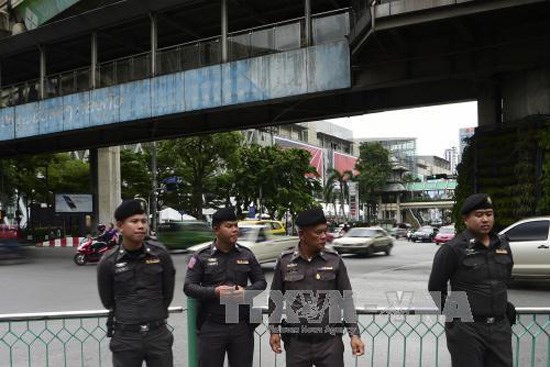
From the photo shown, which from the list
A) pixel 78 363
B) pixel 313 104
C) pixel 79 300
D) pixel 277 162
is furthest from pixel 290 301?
pixel 277 162

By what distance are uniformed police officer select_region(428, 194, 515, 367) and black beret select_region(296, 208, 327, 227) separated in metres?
0.83

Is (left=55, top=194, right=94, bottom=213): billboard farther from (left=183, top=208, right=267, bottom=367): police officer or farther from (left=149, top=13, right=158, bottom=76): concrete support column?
(left=183, top=208, right=267, bottom=367): police officer

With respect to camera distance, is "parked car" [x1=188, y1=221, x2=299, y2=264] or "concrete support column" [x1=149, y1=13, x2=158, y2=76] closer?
"parked car" [x1=188, y1=221, x2=299, y2=264]

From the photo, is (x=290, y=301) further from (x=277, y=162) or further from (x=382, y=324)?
(x=277, y=162)

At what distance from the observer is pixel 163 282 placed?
384cm

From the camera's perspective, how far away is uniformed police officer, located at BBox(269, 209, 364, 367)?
368 cm

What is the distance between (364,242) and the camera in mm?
23922

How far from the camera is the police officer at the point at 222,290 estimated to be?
3.96 m

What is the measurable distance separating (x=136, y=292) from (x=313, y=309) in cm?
116

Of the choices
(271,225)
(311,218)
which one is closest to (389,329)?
(311,218)

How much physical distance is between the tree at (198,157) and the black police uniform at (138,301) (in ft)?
111

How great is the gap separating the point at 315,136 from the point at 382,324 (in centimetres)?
9656

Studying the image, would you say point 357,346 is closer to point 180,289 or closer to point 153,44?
point 180,289

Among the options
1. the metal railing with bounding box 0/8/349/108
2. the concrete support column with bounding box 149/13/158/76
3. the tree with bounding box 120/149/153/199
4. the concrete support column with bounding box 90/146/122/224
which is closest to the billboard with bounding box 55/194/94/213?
the concrete support column with bounding box 90/146/122/224
